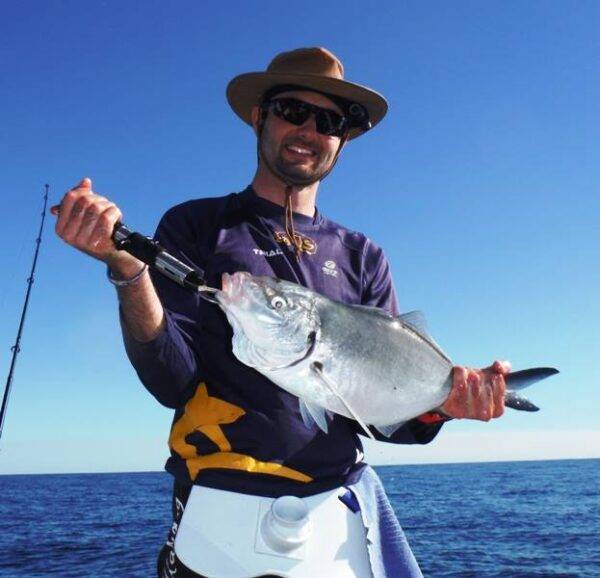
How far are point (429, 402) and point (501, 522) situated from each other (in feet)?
131

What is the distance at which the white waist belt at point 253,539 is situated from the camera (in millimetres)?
2756

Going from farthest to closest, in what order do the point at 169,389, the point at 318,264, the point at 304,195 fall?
1. the point at 304,195
2. the point at 318,264
3. the point at 169,389

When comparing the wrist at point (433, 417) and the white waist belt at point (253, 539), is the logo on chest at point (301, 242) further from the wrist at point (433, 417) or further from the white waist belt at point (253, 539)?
the white waist belt at point (253, 539)

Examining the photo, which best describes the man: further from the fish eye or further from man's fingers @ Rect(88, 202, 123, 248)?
the fish eye

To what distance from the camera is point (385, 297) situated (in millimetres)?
4074

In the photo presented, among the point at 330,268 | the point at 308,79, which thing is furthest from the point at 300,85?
the point at 330,268

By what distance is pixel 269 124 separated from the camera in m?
4.04

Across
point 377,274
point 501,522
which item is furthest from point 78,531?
point 377,274

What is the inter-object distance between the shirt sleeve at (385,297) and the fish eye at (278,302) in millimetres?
1052

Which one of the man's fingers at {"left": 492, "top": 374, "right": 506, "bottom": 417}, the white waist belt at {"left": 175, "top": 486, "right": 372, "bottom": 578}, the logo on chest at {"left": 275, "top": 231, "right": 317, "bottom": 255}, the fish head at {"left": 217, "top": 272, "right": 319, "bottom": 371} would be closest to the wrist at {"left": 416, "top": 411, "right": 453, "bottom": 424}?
the man's fingers at {"left": 492, "top": 374, "right": 506, "bottom": 417}

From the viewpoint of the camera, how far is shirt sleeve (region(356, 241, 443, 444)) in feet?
11.7

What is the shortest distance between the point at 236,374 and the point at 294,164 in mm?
1550

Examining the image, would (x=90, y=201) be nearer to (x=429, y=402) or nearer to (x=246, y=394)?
(x=246, y=394)

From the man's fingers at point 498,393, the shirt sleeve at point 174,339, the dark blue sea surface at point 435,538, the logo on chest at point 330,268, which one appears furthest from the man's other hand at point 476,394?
the dark blue sea surface at point 435,538
